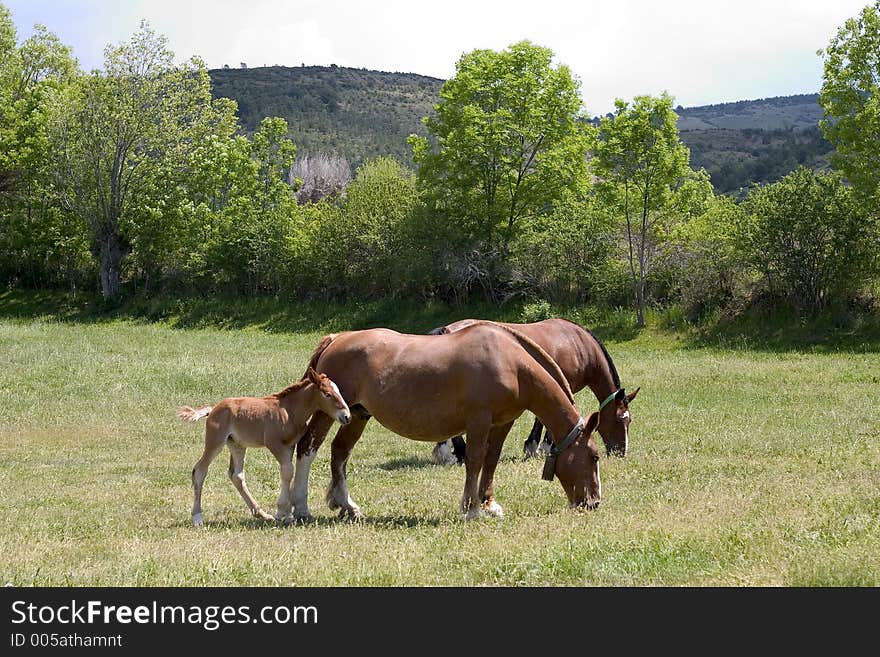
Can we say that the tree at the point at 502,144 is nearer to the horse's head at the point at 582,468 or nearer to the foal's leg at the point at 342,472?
the foal's leg at the point at 342,472

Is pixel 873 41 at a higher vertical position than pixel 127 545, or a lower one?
higher

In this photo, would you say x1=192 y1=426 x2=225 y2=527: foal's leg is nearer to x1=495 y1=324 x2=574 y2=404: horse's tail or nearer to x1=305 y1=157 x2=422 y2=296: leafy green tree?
x1=495 y1=324 x2=574 y2=404: horse's tail

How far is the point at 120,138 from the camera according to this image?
45.6 meters

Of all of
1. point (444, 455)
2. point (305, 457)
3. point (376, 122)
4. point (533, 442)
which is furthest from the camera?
point (376, 122)

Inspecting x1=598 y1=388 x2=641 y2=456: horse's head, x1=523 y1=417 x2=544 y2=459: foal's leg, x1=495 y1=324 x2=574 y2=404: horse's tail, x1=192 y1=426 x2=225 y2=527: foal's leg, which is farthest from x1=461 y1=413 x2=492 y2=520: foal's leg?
x1=523 y1=417 x2=544 y2=459: foal's leg

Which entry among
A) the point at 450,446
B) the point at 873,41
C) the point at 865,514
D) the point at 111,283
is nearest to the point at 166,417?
the point at 450,446

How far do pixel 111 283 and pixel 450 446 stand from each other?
37.7 meters

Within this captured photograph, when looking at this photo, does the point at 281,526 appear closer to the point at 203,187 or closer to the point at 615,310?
the point at 615,310

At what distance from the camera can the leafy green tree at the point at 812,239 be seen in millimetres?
28578

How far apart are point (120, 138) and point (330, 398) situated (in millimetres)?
40343

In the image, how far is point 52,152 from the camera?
4541 centimetres

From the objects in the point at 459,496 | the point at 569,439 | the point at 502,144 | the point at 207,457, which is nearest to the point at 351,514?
the point at 459,496

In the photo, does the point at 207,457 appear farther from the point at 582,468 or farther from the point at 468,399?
the point at 582,468

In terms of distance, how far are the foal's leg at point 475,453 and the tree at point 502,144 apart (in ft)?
95.1
